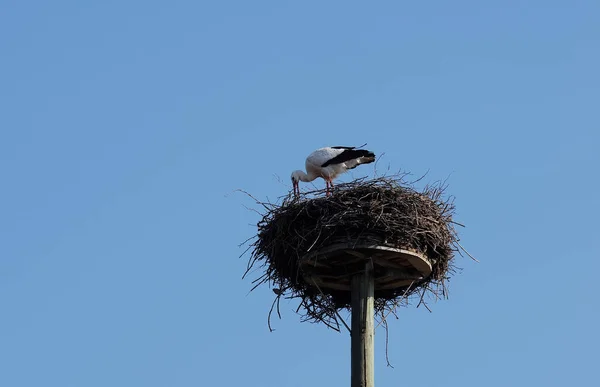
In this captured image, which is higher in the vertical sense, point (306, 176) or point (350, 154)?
point (306, 176)

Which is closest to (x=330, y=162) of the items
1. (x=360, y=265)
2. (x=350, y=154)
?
(x=350, y=154)

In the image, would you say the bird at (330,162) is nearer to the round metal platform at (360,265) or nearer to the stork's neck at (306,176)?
the stork's neck at (306,176)

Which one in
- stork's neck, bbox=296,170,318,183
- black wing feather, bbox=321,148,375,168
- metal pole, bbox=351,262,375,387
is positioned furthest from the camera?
stork's neck, bbox=296,170,318,183

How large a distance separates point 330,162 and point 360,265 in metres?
3.90

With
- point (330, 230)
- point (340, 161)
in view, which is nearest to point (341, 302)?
point (330, 230)

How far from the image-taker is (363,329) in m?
11.1

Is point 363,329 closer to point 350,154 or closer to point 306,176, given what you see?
point 350,154

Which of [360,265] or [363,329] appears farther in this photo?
[360,265]

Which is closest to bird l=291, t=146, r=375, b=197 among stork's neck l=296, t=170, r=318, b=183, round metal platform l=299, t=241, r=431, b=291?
stork's neck l=296, t=170, r=318, b=183

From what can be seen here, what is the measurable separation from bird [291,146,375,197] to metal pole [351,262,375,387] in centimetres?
358

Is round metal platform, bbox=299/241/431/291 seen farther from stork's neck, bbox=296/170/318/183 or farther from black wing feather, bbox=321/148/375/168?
stork's neck, bbox=296/170/318/183

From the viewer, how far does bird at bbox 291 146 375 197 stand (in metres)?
15.1

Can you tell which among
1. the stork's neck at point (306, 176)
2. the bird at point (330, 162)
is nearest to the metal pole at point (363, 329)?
the bird at point (330, 162)

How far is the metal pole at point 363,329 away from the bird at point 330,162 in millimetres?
3584
